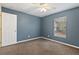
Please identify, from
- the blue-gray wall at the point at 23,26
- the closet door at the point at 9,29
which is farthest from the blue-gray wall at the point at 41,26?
the closet door at the point at 9,29

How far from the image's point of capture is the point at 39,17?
12.2 feet

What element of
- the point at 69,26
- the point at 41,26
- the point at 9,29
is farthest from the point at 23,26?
the point at 69,26

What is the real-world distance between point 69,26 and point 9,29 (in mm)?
2233

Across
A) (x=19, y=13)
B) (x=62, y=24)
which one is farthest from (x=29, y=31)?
(x=62, y=24)

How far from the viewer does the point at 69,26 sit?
133 inches

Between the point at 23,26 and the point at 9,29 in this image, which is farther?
the point at 9,29

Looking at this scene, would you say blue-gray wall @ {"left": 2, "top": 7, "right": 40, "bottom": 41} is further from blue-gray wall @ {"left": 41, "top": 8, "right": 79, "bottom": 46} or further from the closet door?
blue-gray wall @ {"left": 41, "top": 8, "right": 79, "bottom": 46}

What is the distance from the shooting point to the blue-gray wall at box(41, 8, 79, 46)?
314cm

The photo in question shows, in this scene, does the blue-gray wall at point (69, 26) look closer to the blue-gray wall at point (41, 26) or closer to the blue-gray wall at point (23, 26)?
the blue-gray wall at point (41, 26)

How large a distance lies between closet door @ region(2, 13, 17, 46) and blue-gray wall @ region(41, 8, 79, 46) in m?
1.08

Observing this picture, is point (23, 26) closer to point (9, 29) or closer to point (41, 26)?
point (9, 29)

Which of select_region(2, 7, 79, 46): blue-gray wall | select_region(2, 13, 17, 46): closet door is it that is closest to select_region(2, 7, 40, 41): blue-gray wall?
select_region(2, 7, 79, 46): blue-gray wall

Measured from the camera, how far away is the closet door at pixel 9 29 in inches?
126

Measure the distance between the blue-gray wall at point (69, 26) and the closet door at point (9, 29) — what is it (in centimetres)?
108
